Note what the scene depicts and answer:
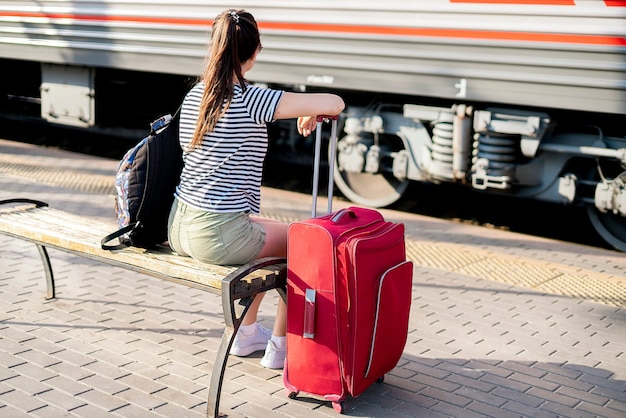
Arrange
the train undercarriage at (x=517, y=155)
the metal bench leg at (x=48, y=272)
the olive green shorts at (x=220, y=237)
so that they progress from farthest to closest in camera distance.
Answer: the train undercarriage at (x=517, y=155) → the metal bench leg at (x=48, y=272) → the olive green shorts at (x=220, y=237)

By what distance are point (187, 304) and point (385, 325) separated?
5.16ft

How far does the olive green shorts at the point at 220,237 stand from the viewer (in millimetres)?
3586

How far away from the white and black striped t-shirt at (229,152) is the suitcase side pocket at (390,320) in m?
0.66

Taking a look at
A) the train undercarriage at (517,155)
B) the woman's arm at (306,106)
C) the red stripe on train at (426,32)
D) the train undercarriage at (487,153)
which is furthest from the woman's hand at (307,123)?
the train undercarriage at (517,155)

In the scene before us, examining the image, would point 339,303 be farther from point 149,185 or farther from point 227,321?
point 149,185

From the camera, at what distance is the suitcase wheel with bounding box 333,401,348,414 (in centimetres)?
345

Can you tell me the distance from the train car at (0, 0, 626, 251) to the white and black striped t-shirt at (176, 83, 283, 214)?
2155 mm

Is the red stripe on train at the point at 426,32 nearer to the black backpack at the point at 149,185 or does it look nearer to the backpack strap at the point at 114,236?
the black backpack at the point at 149,185

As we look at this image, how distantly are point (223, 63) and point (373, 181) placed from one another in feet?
15.3

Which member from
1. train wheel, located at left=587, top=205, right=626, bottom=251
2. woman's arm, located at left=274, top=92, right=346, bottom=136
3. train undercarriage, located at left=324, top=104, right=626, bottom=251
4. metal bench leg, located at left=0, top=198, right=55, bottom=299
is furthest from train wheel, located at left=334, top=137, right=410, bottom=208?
woman's arm, located at left=274, top=92, right=346, bottom=136

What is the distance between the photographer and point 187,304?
4.77m

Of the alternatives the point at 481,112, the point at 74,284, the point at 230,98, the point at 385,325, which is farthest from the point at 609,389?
the point at 481,112

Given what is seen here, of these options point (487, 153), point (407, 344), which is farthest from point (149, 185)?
point (487, 153)

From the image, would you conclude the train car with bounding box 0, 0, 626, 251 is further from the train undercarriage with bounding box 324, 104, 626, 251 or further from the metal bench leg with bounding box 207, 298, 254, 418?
the metal bench leg with bounding box 207, 298, 254, 418
